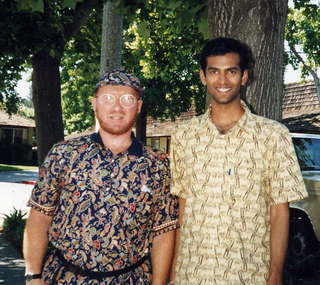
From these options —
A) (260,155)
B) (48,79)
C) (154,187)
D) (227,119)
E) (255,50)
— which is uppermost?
(48,79)

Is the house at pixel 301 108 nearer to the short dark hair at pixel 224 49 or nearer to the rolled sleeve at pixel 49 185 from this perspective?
the short dark hair at pixel 224 49

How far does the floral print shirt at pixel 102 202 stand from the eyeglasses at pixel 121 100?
0.23 meters

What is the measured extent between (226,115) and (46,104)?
683cm

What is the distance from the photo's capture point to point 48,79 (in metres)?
9.60

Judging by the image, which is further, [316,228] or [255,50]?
[316,228]

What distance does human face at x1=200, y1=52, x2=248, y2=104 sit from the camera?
122 inches

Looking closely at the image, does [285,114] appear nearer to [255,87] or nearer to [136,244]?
[255,87]

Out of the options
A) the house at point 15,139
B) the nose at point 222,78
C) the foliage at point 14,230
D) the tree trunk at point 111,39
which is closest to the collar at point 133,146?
the nose at point 222,78

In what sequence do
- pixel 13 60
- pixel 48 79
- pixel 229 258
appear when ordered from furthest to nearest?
pixel 13 60
pixel 48 79
pixel 229 258

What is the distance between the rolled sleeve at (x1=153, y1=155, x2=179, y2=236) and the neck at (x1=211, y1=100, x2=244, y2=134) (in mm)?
394

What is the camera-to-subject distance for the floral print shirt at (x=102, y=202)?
9.59 ft

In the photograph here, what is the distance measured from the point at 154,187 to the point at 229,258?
0.59 m

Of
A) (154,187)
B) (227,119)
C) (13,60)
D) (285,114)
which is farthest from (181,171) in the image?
(285,114)

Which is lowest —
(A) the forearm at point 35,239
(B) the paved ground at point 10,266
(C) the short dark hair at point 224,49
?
(B) the paved ground at point 10,266
